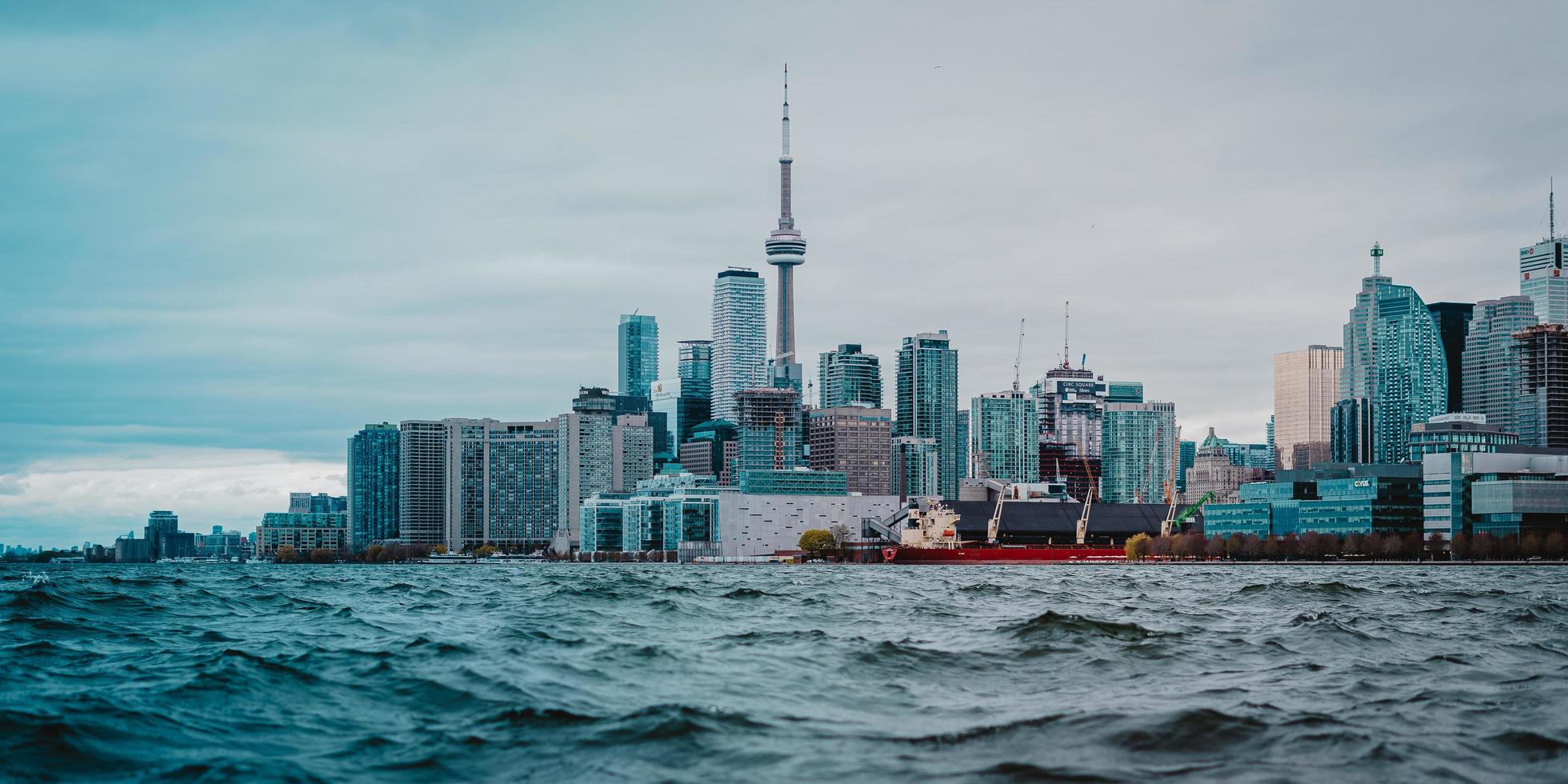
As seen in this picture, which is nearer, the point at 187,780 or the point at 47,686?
the point at 187,780

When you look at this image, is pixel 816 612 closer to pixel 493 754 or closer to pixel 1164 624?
pixel 1164 624

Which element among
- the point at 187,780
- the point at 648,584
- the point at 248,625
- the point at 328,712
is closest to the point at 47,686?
the point at 328,712

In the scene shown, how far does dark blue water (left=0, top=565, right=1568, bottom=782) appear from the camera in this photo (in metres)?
27.6

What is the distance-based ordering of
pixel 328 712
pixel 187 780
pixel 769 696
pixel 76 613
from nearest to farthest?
pixel 187 780 → pixel 328 712 → pixel 769 696 → pixel 76 613

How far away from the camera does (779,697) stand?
119 feet

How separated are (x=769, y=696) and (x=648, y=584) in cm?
8145

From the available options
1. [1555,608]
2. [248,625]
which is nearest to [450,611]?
[248,625]

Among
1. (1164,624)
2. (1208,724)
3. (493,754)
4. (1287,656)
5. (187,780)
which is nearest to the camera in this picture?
(187,780)

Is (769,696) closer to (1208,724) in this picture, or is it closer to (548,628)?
(1208,724)

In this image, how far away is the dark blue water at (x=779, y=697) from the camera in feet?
90.6

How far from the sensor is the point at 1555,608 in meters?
76.6

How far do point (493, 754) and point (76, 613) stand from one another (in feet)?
152

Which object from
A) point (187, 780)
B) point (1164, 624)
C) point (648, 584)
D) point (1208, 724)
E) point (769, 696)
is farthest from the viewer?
point (648, 584)

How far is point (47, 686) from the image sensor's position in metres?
38.0
